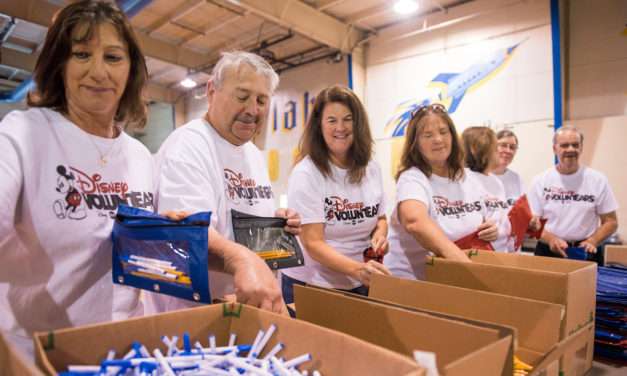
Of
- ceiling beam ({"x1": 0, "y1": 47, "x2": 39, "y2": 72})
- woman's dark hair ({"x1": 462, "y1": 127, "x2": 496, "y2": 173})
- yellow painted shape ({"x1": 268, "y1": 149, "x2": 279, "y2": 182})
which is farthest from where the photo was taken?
yellow painted shape ({"x1": 268, "y1": 149, "x2": 279, "y2": 182})

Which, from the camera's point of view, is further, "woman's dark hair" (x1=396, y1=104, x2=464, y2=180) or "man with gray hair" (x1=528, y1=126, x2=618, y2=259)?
"man with gray hair" (x1=528, y1=126, x2=618, y2=259)

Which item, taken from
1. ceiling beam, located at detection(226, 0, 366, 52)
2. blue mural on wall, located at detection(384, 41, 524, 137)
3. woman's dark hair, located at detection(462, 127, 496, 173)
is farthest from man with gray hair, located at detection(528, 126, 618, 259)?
ceiling beam, located at detection(226, 0, 366, 52)

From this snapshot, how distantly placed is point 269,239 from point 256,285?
0.34 meters

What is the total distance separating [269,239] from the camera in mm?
1118

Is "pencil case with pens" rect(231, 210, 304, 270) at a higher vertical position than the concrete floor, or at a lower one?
higher

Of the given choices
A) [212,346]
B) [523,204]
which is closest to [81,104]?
[212,346]

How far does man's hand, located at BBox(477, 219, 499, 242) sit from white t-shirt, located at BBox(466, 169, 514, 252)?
0.13 metres

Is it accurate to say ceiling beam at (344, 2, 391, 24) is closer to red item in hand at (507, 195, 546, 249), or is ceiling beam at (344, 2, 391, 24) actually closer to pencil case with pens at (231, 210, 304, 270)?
red item in hand at (507, 195, 546, 249)

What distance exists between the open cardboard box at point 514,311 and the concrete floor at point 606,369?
30cm

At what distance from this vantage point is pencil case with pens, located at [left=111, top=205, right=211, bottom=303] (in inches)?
29.4

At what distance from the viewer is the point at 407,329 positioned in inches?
26.7

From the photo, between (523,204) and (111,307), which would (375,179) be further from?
(111,307)

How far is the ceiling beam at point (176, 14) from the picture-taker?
524 centimetres

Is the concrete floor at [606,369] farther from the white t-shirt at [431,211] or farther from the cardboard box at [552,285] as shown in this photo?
the white t-shirt at [431,211]
